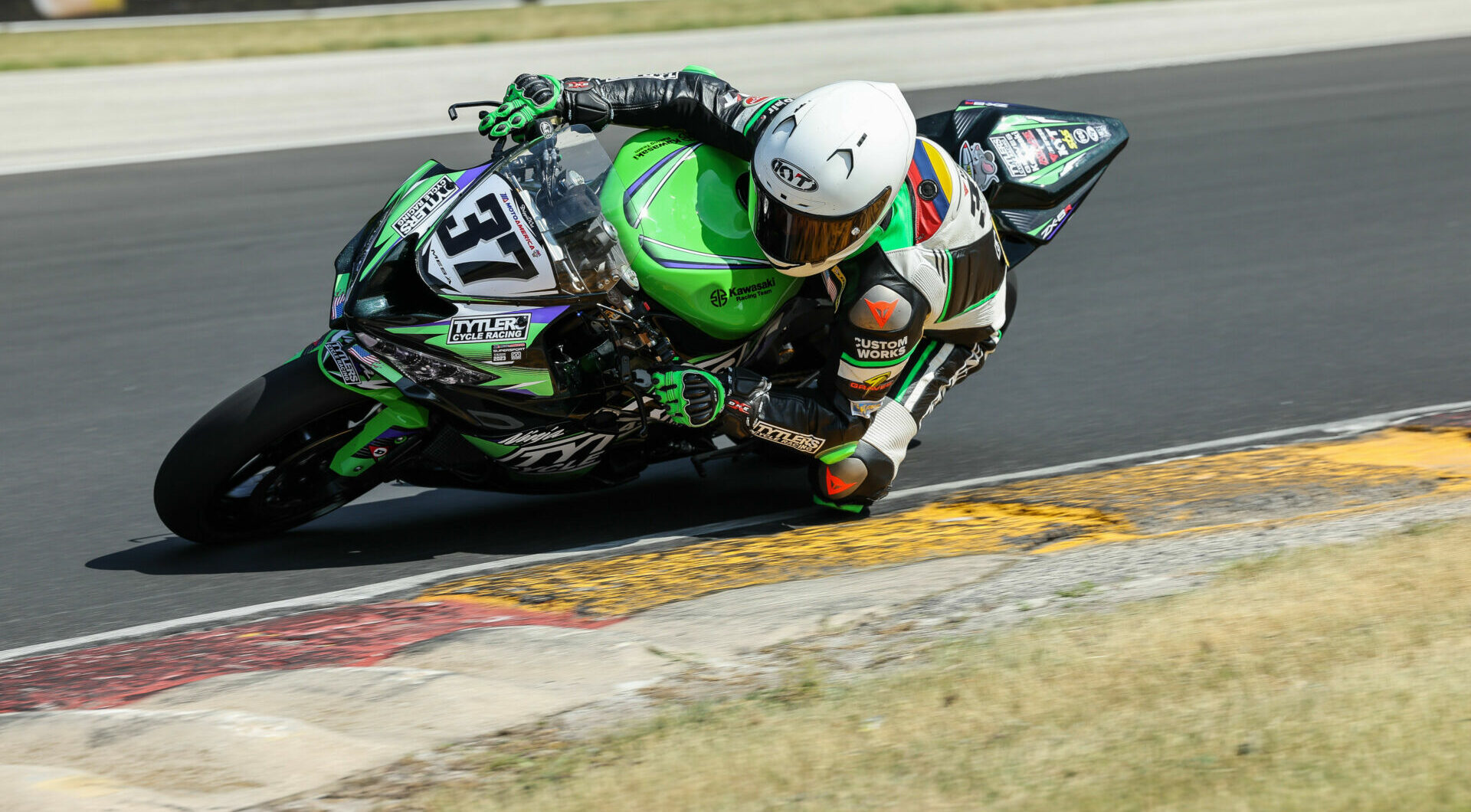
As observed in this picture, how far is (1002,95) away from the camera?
40.0 ft

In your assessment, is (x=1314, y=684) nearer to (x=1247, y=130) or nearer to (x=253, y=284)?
(x=253, y=284)

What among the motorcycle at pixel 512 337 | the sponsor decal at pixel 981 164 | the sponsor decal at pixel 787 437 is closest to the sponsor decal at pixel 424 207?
the motorcycle at pixel 512 337

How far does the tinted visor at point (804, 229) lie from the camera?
14.7ft

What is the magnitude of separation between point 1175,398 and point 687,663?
11.6 feet

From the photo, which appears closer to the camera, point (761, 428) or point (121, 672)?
point (121, 672)

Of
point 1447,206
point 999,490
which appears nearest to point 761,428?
point 999,490

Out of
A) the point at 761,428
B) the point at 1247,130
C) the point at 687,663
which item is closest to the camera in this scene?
the point at 687,663

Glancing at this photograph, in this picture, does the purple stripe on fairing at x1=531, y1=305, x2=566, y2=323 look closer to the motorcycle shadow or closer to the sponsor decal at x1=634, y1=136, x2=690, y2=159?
the sponsor decal at x1=634, y1=136, x2=690, y2=159

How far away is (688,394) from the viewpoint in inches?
181

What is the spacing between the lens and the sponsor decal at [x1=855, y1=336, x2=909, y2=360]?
4.84 metres

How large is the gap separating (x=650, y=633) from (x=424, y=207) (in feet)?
4.78

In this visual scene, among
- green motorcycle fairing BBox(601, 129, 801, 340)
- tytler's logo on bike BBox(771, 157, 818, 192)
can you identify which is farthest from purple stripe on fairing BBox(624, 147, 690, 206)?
tytler's logo on bike BBox(771, 157, 818, 192)

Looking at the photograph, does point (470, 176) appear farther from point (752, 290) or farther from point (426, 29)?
point (426, 29)

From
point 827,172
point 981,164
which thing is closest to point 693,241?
point 827,172
